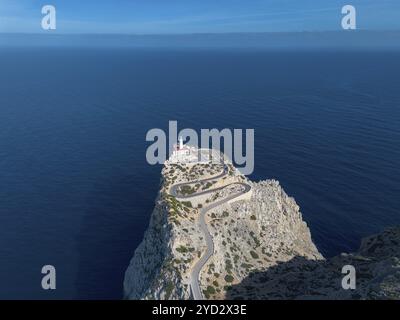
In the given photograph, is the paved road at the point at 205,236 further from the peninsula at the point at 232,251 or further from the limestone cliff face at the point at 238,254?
the limestone cliff face at the point at 238,254

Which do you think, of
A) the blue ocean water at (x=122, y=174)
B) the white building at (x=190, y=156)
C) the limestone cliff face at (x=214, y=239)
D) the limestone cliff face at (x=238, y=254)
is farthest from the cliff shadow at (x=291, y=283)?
the white building at (x=190, y=156)

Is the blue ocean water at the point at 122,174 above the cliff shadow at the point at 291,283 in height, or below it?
above

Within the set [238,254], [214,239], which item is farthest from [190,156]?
[238,254]

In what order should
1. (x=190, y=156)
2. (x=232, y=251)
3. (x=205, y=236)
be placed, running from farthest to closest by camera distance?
(x=190, y=156) → (x=232, y=251) → (x=205, y=236)

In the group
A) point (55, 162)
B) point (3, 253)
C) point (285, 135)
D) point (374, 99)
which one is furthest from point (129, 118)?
point (374, 99)

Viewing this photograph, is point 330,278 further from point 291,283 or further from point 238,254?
point 238,254

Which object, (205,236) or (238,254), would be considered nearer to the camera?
(205,236)
